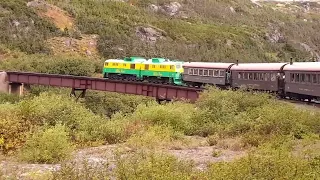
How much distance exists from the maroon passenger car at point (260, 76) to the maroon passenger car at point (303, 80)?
80 cm

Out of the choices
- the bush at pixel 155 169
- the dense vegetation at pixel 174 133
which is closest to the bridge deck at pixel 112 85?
the dense vegetation at pixel 174 133

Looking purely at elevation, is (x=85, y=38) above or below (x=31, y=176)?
above

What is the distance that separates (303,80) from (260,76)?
504 cm

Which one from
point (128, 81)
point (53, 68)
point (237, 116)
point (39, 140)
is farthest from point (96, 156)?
point (53, 68)

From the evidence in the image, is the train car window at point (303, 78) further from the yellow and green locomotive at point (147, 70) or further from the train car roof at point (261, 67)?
the yellow and green locomotive at point (147, 70)

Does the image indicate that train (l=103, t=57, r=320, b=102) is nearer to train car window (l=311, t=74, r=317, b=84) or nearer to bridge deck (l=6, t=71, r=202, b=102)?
train car window (l=311, t=74, r=317, b=84)

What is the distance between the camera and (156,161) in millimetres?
11758

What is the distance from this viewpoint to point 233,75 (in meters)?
36.8

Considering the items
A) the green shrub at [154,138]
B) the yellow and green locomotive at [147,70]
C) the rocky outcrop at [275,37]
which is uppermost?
the rocky outcrop at [275,37]

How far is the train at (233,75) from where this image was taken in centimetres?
2836

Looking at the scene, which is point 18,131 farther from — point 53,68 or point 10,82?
point 53,68

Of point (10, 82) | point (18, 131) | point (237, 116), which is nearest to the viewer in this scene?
point (18, 131)

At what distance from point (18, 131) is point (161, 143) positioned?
19.2ft

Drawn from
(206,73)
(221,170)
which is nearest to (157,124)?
(221,170)
